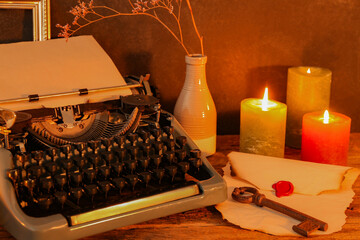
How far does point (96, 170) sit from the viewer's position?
4.00 feet

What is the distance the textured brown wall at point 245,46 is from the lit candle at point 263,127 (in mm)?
233

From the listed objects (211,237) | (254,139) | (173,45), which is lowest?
(211,237)

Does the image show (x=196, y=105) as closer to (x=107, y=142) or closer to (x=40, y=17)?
(x=107, y=142)

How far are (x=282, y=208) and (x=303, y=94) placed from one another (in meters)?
0.56

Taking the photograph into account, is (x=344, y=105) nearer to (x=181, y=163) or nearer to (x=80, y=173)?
(x=181, y=163)

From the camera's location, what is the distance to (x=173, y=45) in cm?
178

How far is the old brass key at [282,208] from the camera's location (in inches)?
46.5

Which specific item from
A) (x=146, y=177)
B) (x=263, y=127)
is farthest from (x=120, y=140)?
(x=263, y=127)

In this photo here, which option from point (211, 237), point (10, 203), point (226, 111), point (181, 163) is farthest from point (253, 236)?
point (226, 111)

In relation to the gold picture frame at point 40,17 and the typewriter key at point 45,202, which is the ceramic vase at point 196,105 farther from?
the typewriter key at point 45,202

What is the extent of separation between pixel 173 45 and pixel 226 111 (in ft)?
1.01

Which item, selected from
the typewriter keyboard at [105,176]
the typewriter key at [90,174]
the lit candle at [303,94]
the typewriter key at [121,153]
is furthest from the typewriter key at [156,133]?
the lit candle at [303,94]

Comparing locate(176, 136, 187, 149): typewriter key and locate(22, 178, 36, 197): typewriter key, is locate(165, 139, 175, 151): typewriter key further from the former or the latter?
locate(22, 178, 36, 197): typewriter key

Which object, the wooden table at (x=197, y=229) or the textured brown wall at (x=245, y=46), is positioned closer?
the wooden table at (x=197, y=229)
